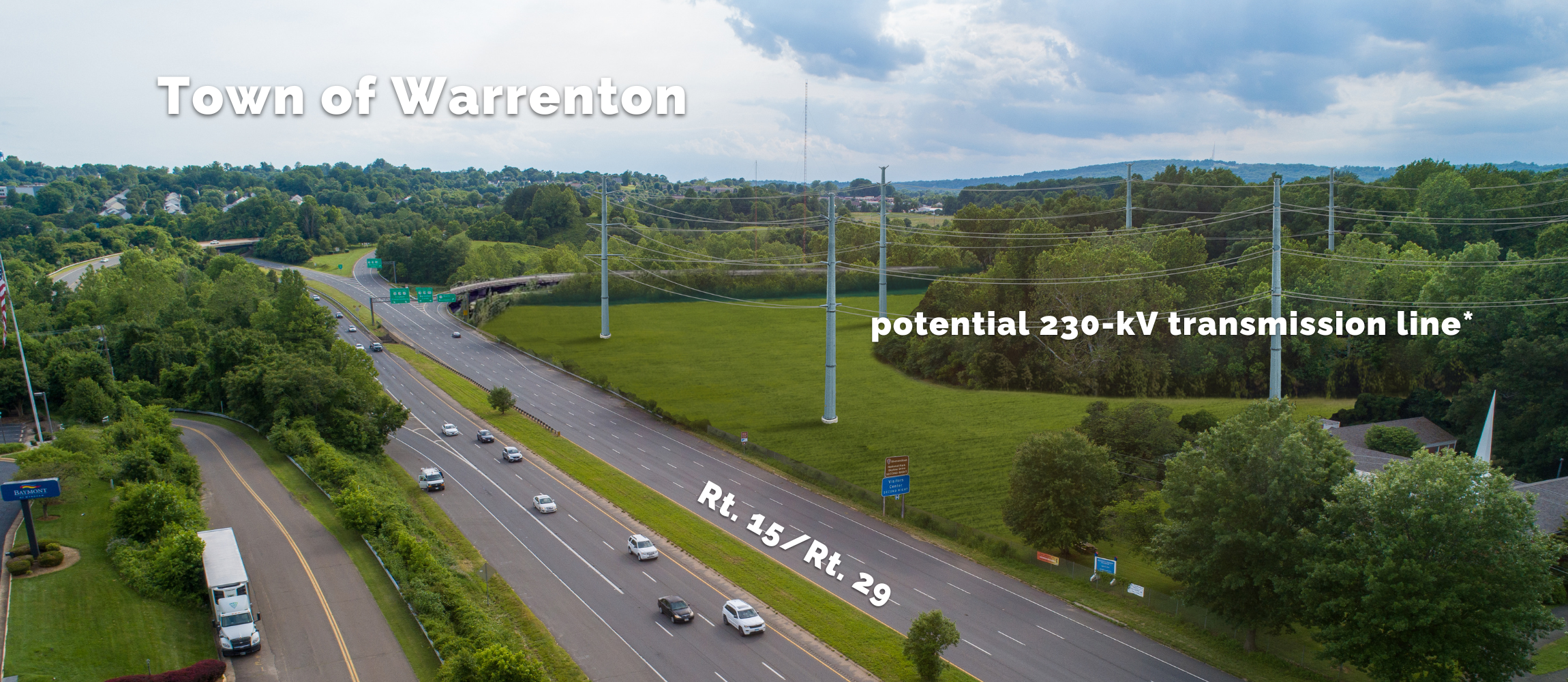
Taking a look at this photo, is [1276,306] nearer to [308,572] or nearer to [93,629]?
[308,572]

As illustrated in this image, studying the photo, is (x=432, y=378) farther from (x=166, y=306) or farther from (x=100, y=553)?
(x=100, y=553)

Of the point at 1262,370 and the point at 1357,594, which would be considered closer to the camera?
the point at 1357,594

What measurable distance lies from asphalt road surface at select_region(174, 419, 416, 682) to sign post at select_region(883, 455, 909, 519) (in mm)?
27248

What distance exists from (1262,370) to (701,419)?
48.6 m

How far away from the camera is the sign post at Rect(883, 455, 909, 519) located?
169 ft

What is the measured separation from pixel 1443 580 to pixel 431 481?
5203cm

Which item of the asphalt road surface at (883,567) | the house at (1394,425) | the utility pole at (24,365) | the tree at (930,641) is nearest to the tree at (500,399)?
the asphalt road surface at (883,567)

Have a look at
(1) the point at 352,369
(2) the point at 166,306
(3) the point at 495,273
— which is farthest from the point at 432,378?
(3) the point at 495,273

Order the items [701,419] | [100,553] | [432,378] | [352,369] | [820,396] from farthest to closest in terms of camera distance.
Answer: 1. [432,378]
2. [820,396]
3. [701,419]
4. [352,369]
5. [100,553]

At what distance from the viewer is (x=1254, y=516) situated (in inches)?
1443

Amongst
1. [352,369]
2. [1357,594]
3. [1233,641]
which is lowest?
[1233,641]

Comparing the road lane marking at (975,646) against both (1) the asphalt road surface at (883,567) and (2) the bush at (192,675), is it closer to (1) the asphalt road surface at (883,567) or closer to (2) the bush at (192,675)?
(1) the asphalt road surface at (883,567)

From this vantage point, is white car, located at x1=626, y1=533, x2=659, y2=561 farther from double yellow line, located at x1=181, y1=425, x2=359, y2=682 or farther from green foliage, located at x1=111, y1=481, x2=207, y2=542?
green foliage, located at x1=111, y1=481, x2=207, y2=542

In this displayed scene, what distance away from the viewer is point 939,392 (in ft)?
260
